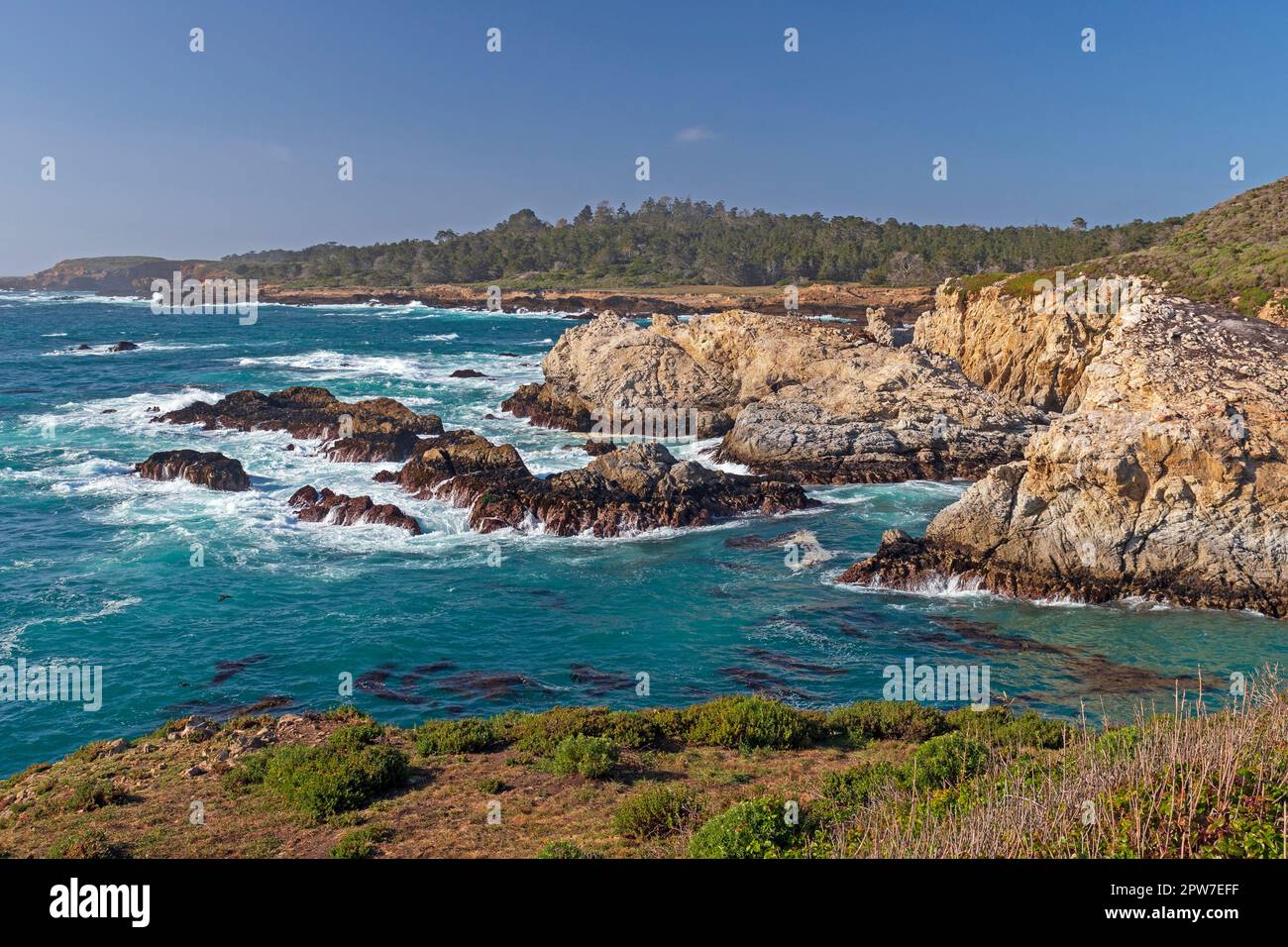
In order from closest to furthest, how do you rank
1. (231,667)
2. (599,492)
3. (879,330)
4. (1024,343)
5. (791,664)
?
(231,667) < (791,664) < (599,492) < (1024,343) < (879,330)

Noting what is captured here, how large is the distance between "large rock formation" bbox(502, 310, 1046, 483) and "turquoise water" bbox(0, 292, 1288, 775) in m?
3.09

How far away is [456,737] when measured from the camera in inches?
609

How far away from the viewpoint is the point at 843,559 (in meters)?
28.4

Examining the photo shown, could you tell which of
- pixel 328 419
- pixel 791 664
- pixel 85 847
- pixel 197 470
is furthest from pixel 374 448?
pixel 85 847

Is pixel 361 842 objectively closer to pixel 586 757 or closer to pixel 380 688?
pixel 586 757

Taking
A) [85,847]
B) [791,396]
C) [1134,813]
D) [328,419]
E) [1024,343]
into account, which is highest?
[1024,343]

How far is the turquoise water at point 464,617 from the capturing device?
19875 millimetres

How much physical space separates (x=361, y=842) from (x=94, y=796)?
4901 millimetres

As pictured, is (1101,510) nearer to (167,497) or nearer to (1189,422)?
(1189,422)

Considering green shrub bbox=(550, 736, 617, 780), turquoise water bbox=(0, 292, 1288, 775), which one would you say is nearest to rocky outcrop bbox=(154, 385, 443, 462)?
turquoise water bbox=(0, 292, 1288, 775)

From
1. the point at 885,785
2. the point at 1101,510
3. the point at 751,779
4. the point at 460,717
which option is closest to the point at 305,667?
the point at 460,717

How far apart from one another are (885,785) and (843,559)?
16725mm

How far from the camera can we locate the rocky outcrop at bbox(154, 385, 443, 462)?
41812mm

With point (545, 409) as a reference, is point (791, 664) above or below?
below
